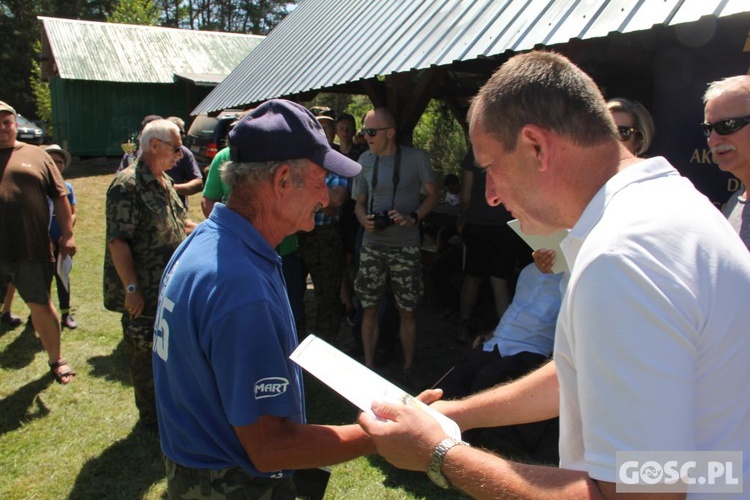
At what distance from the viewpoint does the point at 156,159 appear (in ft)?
12.7

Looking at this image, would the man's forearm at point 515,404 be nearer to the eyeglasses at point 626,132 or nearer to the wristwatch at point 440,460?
the wristwatch at point 440,460

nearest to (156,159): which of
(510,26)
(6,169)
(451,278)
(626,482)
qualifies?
(6,169)

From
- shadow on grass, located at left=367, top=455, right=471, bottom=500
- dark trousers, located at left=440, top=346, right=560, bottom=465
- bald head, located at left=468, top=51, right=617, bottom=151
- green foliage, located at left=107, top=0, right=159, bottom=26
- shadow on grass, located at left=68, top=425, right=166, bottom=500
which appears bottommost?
shadow on grass, located at left=68, top=425, right=166, bottom=500

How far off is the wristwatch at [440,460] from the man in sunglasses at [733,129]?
2.24 meters

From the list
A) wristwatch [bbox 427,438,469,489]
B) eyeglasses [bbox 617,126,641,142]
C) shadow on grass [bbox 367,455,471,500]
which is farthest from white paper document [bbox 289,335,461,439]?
eyeglasses [bbox 617,126,641,142]

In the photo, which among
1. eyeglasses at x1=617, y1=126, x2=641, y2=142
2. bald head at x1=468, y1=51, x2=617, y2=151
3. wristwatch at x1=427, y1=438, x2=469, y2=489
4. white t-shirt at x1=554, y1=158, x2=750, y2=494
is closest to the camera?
white t-shirt at x1=554, y1=158, x2=750, y2=494

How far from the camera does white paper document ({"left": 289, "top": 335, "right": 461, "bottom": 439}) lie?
1.52 m

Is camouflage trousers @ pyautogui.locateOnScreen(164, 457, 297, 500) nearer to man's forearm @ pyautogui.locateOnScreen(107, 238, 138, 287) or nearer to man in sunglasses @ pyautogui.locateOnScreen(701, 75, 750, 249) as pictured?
man's forearm @ pyautogui.locateOnScreen(107, 238, 138, 287)

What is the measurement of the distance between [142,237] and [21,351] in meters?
2.75

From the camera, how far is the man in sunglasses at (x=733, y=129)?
2.69 metres

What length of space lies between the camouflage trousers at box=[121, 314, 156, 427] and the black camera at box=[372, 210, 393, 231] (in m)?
1.85

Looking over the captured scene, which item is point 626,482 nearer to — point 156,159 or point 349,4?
point 156,159

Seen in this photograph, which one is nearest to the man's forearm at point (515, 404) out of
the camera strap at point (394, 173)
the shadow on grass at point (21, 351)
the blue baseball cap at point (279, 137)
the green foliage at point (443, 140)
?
the blue baseball cap at point (279, 137)

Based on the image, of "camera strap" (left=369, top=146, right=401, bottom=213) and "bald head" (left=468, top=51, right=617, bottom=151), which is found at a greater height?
"bald head" (left=468, top=51, right=617, bottom=151)
